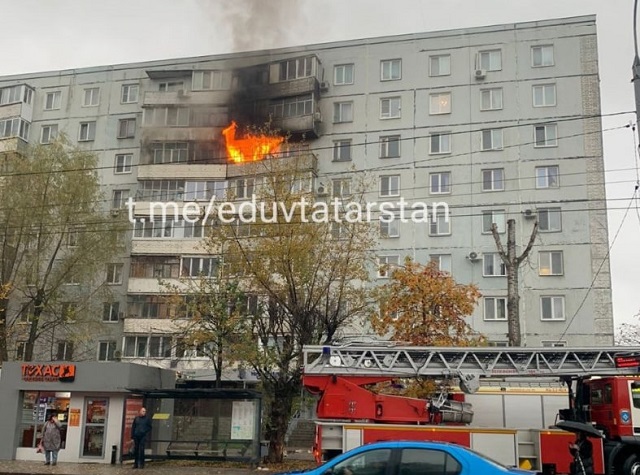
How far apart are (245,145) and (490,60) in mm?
17174

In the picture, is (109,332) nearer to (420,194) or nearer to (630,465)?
(420,194)

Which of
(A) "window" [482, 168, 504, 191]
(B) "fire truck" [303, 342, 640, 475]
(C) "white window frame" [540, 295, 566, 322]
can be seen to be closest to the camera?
(B) "fire truck" [303, 342, 640, 475]

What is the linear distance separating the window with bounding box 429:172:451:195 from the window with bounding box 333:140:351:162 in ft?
19.1

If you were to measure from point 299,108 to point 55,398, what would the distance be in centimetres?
2693

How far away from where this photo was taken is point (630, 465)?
15.6m

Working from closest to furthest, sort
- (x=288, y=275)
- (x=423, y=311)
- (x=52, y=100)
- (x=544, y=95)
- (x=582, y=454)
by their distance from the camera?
(x=582, y=454), (x=288, y=275), (x=423, y=311), (x=544, y=95), (x=52, y=100)

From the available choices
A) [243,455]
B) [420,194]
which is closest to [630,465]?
[243,455]

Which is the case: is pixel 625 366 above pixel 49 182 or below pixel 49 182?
below

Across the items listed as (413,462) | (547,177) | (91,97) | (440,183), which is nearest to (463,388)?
(413,462)

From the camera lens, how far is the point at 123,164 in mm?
50156

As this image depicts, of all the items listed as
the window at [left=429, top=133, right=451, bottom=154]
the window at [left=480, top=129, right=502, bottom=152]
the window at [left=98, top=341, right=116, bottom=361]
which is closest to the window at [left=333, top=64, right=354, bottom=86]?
the window at [left=429, top=133, right=451, bottom=154]

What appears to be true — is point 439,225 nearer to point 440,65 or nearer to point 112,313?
point 440,65

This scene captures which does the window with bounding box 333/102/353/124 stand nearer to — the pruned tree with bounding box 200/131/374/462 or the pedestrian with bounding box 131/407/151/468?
the pruned tree with bounding box 200/131/374/462

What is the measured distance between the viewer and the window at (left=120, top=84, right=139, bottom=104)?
51.3 meters
